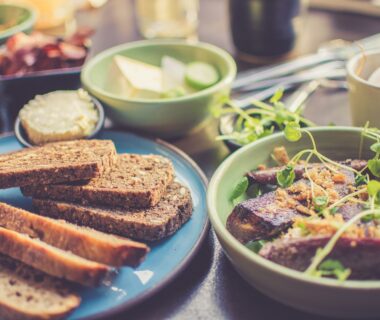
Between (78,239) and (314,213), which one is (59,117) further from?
(314,213)

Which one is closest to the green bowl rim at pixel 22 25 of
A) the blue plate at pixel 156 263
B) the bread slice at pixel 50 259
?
the blue plate at pixel 156 263

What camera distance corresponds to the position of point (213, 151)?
1.74 m

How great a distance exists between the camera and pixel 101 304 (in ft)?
3.58

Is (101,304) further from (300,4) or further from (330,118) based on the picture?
(300,4)

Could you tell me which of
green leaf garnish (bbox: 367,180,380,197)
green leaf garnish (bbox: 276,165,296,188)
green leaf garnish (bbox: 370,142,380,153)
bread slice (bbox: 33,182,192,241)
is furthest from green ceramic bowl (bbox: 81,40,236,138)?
green leaf garnish (bbox: 367,180,380,197)

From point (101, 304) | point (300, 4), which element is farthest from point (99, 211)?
point (300, 4)

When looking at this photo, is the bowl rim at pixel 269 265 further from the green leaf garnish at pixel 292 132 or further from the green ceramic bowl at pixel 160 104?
the green ceramic bowl at pixel 160 104

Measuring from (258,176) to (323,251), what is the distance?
1.29 ft

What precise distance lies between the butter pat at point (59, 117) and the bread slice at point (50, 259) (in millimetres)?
478

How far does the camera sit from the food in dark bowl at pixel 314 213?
1.02 metres

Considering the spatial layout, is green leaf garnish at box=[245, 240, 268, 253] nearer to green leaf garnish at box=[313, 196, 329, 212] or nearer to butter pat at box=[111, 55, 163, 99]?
green leaf garnish at box=[313, 196, 329, 212]

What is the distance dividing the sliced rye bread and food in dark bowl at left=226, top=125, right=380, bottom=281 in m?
0.20

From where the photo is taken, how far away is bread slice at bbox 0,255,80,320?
1043mm

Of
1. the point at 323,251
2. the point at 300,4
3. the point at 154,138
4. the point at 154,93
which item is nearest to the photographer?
the point at 323,251
